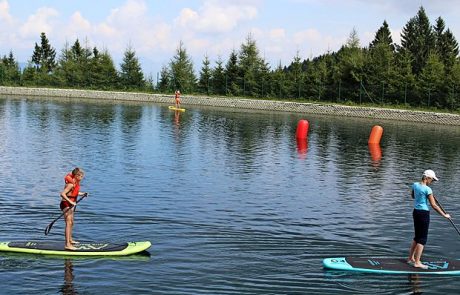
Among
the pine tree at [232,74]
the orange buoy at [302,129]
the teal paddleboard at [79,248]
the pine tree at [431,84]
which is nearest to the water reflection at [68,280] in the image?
the teal paddleboard at [79,248]

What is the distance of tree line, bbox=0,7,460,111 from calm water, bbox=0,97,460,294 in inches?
1247

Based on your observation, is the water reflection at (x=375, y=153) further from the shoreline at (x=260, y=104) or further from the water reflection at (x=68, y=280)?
the shoreline at (x=260, y=104)

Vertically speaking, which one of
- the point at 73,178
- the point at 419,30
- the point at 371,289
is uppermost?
the point at 419,30

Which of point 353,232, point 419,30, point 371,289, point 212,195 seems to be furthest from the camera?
point 419,30

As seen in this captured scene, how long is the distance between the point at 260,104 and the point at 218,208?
54256 millimetres

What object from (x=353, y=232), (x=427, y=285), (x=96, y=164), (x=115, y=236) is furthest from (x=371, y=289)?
(x=96, y=164)

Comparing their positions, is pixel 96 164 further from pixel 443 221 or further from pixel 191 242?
pixel 443 221

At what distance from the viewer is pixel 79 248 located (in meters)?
13.0

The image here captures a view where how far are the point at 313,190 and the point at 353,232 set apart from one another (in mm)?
5931

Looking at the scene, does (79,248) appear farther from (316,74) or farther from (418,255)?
(316,74)

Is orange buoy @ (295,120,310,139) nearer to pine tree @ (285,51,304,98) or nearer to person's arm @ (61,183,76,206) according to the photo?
person's arm @ (61,183,76,206)

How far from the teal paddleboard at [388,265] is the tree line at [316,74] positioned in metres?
55.1

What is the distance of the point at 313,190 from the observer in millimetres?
21844

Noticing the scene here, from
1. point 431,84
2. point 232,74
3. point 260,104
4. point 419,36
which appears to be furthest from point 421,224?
point 419,36
